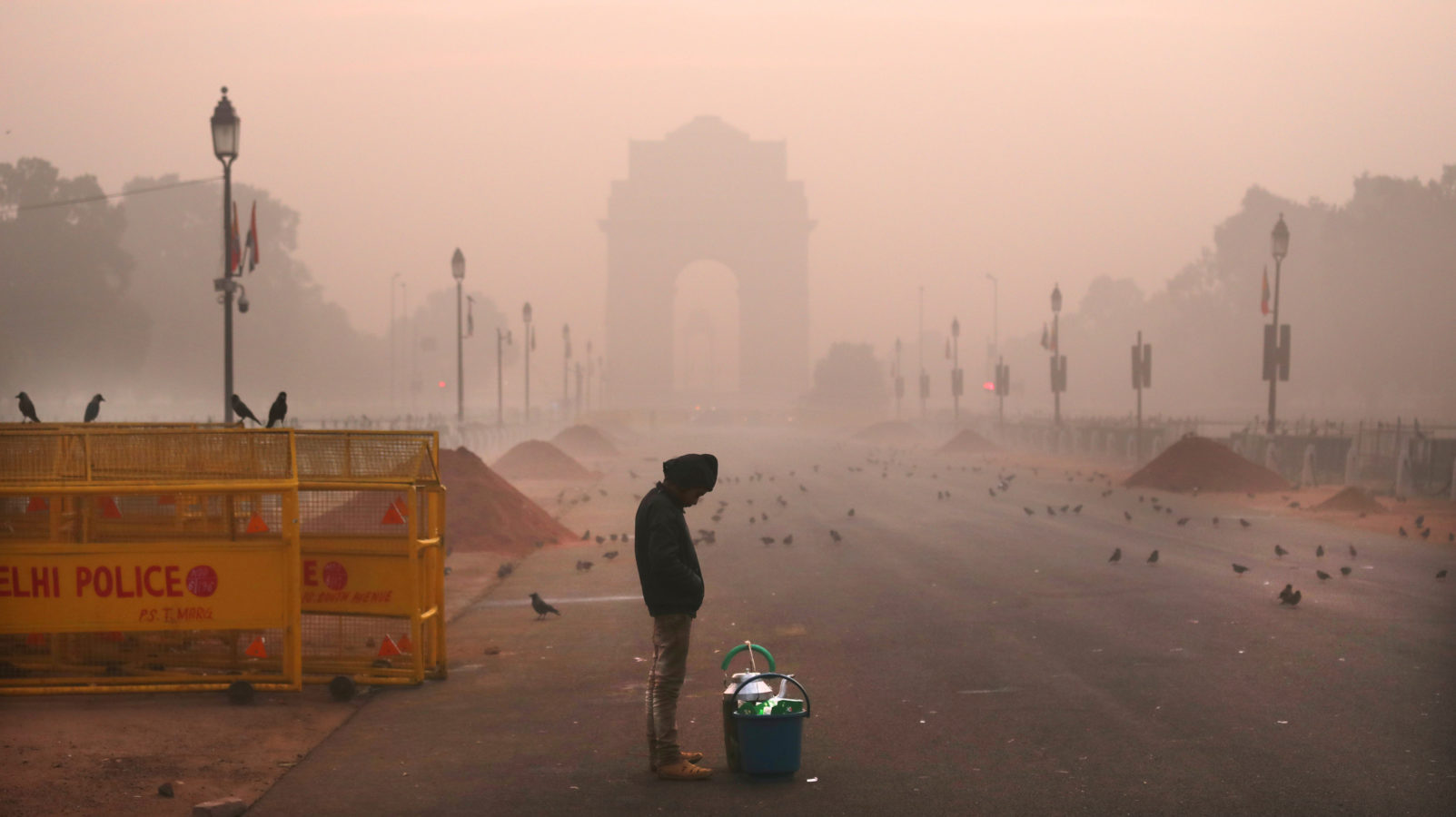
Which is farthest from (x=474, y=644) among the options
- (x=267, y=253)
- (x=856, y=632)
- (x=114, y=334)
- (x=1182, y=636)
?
(x=267, y=253)

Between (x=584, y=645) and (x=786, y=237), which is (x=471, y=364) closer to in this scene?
(x=786, y=237)

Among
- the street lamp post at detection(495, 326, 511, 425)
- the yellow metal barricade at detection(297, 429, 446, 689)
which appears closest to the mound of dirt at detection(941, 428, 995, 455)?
the street lamp post at detection(495, 326, 511, 425)

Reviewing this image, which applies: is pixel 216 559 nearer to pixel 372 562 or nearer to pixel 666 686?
pixel 372 562

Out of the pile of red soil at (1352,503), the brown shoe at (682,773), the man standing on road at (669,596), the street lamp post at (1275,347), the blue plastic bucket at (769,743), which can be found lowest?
the pile of red soil at (1352,503)

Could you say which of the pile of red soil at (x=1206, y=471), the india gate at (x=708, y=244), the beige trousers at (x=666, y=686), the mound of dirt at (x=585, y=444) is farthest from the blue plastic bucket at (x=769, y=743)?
the india gate at (x=708, y=244)

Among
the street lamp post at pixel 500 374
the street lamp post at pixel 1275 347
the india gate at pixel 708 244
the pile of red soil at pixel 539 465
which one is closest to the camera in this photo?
the street lamp post at pixel 1275 347

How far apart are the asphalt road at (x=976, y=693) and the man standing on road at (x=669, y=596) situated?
0.16 metres

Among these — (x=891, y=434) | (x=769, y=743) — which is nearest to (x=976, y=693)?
(x=769, y=743)

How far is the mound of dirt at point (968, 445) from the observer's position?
5541 cm

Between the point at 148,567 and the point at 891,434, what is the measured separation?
2705 inches

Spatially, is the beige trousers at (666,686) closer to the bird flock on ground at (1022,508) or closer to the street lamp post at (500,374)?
the bird flock on ground at (1022,508)

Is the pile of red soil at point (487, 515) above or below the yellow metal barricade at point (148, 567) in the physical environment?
below

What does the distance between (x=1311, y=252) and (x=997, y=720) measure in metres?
82.4

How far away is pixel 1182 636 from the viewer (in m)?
10.7
